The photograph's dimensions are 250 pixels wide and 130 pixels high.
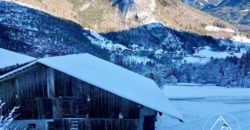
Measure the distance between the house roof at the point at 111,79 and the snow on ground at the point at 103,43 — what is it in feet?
420

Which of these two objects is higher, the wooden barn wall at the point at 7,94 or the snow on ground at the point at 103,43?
the snow on ground at the point at 103,43

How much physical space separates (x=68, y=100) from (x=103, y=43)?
14105 centimetres

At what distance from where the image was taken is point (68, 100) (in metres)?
27.0

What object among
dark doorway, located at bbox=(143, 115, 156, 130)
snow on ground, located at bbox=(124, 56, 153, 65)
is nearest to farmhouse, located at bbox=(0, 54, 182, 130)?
dark doorway, located at bbox=(143, 115, 156, 130)

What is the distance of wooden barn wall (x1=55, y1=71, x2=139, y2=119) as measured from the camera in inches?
1049

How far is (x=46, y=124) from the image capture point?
27.5m

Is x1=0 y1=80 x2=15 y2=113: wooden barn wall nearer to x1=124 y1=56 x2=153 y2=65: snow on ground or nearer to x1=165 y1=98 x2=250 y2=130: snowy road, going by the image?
x1=165 y1=98 x2=250 y2=130: snowy road

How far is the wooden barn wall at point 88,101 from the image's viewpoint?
2666 cm

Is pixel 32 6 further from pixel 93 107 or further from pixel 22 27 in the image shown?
pixel 93 107

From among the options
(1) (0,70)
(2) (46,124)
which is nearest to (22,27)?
(1) (0,70)

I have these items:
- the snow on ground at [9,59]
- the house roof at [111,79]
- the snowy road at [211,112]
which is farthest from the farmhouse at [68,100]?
the snow on ground at [9,59]

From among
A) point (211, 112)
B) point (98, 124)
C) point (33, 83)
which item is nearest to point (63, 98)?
point (33, 83)

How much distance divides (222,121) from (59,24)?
415 ft

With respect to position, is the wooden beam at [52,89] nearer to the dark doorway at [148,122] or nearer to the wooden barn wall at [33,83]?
the wooden barn wall at [33,83]
